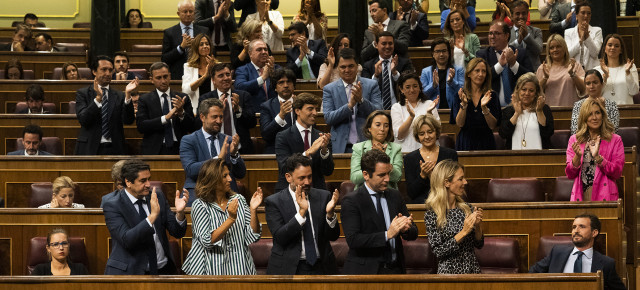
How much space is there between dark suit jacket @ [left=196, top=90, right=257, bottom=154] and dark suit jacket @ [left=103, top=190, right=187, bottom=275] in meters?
1.84

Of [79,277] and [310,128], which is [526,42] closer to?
[310,128]

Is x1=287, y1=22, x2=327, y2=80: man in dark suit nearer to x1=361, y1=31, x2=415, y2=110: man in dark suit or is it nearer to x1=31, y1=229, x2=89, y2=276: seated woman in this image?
x1=361, y1=31, x2=415, y2=110: man in dark suit

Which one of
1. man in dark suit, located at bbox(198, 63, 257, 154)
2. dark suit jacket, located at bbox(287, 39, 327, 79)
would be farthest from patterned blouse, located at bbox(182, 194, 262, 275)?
dark suit jacket, located at bbox(287, 39, 327, 79)

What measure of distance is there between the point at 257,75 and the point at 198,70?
441 millimetres

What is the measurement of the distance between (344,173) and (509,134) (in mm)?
1130

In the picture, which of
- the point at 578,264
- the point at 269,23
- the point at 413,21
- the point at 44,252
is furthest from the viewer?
the point at 413,21

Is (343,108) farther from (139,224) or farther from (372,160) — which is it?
(139,224)

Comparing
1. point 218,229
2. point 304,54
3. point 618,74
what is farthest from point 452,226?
point 304,54

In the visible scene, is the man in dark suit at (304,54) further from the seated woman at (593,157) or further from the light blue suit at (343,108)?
the seated woman at (593,157)

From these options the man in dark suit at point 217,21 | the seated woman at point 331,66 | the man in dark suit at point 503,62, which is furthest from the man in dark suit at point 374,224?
the man in dark suit at point 217,21

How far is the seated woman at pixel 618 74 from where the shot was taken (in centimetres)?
792

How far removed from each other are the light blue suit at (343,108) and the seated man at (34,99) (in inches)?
106

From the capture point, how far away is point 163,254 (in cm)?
555

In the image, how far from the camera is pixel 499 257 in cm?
573
